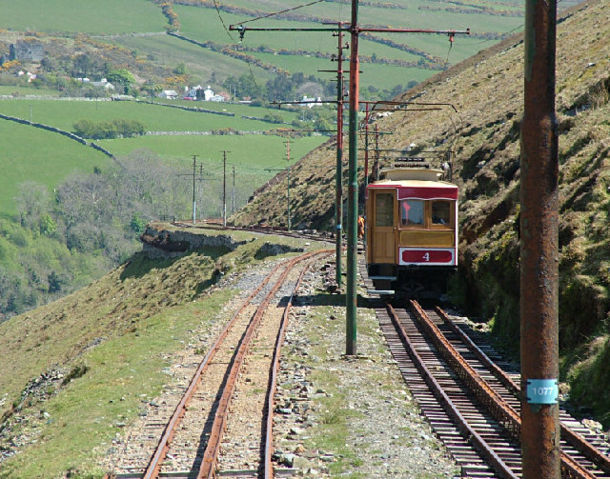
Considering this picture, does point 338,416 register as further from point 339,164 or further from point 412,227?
point 339,164

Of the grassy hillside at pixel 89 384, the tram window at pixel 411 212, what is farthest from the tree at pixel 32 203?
the tram window at pixel 411 212

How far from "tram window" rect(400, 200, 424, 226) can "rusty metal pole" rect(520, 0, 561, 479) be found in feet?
60.5

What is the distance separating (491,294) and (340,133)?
837 centimetres

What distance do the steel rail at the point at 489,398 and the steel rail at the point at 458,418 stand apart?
561 millimetres

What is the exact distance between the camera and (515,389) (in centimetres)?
1455

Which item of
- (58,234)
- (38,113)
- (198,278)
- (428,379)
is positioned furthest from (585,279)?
(38,113)

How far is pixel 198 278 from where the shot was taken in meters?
54.0

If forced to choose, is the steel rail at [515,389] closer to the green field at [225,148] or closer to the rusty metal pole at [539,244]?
the rusty metal pole at [539,244]

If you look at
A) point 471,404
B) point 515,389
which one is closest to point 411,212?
point 515,389

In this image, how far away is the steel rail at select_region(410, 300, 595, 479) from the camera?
398 inches

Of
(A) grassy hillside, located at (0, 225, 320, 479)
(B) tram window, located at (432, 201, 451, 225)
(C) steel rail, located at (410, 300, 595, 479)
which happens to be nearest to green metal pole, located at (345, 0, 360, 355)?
(C) steel rail, located at (410, 300, 595, 479)

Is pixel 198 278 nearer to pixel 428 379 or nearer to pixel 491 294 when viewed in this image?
pixel 491 294

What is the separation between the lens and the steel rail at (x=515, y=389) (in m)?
10.6

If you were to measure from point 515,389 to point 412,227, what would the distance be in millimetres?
10734
